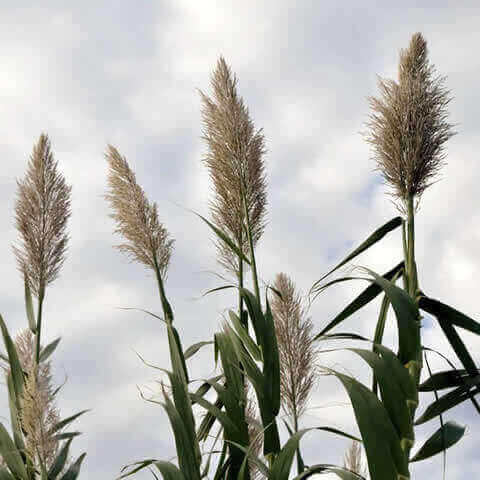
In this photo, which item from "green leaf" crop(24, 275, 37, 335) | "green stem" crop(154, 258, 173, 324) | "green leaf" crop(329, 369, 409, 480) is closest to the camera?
"green leaf" crop(329, 369, 409, 480)

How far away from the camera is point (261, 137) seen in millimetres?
3059

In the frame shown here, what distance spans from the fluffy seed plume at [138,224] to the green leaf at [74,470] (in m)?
0.83

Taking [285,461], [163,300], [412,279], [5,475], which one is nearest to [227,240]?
[163,300]

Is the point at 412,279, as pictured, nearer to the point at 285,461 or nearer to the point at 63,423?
the point at 285,461

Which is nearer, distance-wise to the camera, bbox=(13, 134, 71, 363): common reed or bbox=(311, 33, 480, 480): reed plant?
bbox=(311, 33, 480, 480): reed plant

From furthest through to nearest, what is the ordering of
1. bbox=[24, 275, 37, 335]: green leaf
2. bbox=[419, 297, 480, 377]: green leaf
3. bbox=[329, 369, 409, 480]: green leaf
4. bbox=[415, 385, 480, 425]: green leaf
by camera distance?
bbox=[24, 275, 37, 335]: green leaf, bbox=[419, 297, 480, 377]: green leaf, bbox=[415, 385, 480, 425]: green leaf, bbox=[329, 369, 409, 480]: green leaf

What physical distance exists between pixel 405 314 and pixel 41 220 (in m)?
1.84

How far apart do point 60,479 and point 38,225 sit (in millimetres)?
1124

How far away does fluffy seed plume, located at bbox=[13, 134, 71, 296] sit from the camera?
133 inches

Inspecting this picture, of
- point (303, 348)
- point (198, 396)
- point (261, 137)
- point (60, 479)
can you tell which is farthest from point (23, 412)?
point (261, 137)

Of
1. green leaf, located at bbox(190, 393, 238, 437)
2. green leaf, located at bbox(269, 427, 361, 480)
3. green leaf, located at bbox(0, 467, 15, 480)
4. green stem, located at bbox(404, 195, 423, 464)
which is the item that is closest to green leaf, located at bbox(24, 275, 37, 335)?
green leaf, located at bbox(0, 467, 15, 480)

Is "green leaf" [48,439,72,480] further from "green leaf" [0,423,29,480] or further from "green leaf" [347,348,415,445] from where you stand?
"green leaf" [347,348,415,445]

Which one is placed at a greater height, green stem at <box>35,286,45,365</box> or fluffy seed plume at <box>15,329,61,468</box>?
green stem at <box>35,286,45,365</box>

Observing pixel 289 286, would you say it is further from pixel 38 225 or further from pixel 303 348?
pixel 38 225
